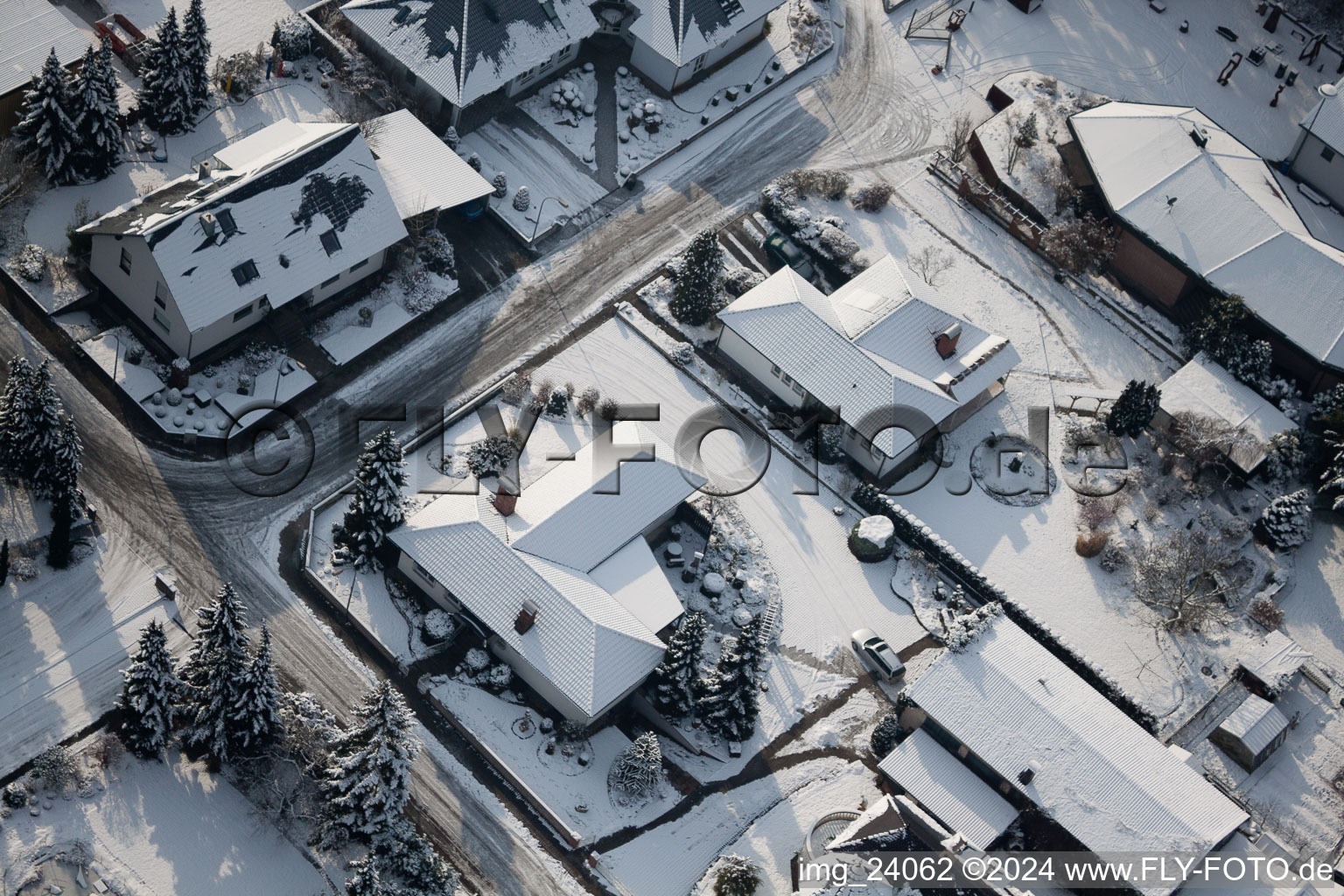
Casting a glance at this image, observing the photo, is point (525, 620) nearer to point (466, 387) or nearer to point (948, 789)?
point (466, 387)

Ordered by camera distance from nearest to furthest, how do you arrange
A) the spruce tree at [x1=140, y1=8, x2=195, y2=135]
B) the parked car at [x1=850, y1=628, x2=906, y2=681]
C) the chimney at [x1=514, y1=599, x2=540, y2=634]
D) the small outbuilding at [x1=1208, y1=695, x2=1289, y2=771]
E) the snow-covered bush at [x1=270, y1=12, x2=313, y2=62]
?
the chimney at [x1=514, y1=599, x2=540, y2=634] < the small outbuilding at [x1=1208, y1=695, x2=1289, y2=771] < the parked car at [x1=850, y1=628, x2=906, y2=681] < the spruce tree at [x1=140, y1=8, x2=195, y2=135] < the snow-covered bush at [x1=270, y1=12, x2=313, y2=62]

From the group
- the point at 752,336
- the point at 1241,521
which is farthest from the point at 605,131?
the point at 1241,521

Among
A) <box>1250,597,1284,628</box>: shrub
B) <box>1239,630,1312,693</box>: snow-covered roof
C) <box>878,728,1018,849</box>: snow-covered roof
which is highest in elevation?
<box>1250,597,1284,628</box>: shrub

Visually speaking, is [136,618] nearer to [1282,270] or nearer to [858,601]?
[858,601]

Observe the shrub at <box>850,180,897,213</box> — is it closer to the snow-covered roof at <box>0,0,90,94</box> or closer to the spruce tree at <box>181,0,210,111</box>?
the spruce tree at <box>181,0,210,111</box>

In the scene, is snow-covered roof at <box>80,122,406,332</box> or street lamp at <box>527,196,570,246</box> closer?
snow-covered roof at <box>80,122,406,332</box>

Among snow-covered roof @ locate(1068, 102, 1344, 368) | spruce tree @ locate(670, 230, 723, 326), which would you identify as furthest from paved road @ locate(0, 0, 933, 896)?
snow-covered roof @ locate(1068, 102, 1344, 368)

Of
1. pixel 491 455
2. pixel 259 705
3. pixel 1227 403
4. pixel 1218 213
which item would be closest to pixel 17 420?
pixel 259 705
